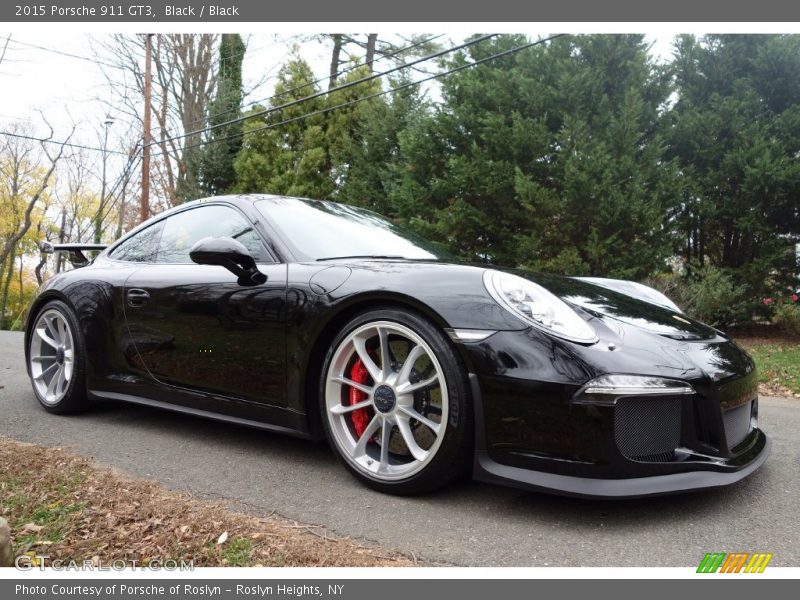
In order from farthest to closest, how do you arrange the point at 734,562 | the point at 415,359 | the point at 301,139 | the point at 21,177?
the point at 21,177, the point at 301,139, the point at 415,359, the point at 734,562

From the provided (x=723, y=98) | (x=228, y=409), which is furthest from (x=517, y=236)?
(x=228, y=409)

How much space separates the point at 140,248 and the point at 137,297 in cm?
51

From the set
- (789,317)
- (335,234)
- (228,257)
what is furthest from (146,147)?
(228,257)

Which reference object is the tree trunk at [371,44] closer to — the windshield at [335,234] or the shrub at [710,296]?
the shrub at [710,296]

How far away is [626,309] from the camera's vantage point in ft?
8.65

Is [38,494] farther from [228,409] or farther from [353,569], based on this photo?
[353,569]

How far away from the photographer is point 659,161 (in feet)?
32.2

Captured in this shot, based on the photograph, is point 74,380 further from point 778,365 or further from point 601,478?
point 778,365

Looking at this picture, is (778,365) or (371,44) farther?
(371,44)

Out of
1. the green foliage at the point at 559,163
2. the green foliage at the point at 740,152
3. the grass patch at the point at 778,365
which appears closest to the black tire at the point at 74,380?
the grass patch at the point at 778,365

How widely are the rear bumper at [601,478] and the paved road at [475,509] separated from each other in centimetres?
14

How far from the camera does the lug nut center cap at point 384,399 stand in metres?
2.47

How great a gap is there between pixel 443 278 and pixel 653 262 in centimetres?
775

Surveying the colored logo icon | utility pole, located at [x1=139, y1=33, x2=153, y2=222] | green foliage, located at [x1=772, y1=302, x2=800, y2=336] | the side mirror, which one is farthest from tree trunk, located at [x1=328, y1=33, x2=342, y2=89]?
the colored logo icon
